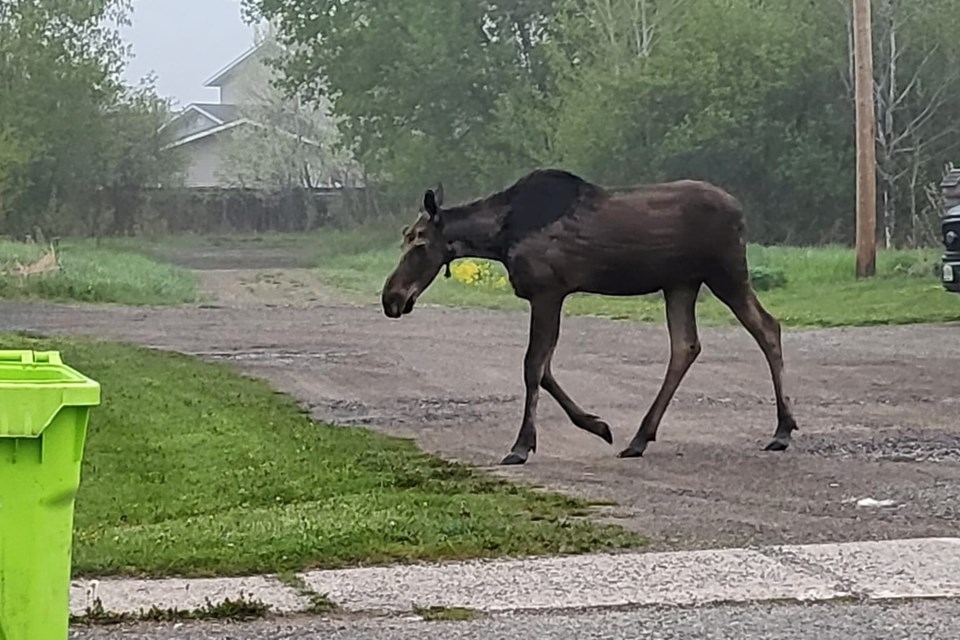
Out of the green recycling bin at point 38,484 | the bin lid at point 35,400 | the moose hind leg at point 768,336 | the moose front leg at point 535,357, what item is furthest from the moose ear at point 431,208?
the bin lid at point 35,400

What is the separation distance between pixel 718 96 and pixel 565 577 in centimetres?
3060

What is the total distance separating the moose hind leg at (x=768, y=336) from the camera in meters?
10.5

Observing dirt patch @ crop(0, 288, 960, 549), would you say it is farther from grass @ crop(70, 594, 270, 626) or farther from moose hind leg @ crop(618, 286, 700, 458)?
grass @ crop(70, 594, 270, 626)

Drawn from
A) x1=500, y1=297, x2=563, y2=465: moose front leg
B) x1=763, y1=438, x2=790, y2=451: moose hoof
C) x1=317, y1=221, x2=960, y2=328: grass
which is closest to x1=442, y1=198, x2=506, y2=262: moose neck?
x1=500, y1=297, x2=563, y2=465: moose front leg

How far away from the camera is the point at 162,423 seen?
1204 cm

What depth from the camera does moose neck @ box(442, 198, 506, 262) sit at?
33.7 feet

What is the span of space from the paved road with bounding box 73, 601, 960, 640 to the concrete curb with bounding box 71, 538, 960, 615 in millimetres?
154

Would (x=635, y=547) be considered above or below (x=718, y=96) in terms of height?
below

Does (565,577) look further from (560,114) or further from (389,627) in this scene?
(560,114)

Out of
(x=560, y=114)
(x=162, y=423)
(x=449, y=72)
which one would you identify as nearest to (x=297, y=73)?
(x=449, y=72)

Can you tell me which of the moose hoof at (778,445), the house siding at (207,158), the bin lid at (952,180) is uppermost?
the house siding at (207,158)

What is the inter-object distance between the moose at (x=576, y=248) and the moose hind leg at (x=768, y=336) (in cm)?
1

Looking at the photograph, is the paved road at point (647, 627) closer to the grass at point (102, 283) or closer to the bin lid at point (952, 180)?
the bin lid at point (952, 180)

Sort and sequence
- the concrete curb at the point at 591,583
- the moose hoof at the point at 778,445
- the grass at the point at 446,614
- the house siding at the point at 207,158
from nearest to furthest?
the grass at the point at 446,614 < the concrete curb at the point at 591,583 < the moose hoof at the point at 778,445 < the house siding at the point at 207,158
